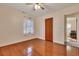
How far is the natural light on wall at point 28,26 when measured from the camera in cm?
578

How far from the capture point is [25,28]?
5.73m

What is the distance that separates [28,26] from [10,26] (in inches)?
63.4

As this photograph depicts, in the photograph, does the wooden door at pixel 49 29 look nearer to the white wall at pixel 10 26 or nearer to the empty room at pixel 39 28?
the empty room at pixel 39 28

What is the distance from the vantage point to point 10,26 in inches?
180

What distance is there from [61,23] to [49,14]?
118cm

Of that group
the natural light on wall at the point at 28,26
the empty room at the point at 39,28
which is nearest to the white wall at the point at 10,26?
the empty room at the point at 39,28

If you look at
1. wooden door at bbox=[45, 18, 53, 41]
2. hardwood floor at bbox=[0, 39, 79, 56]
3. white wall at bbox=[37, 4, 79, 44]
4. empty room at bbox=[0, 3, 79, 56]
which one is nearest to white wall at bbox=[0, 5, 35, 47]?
empty room at bbox=[0, 3, 79, 56]

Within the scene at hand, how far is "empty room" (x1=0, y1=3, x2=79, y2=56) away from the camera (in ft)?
12.7

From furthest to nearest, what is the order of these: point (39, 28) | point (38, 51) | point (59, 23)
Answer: point (39, 28) → point (59, 23) → point (38, 51)

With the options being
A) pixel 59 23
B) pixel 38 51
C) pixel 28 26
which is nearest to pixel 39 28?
pixel 28 26

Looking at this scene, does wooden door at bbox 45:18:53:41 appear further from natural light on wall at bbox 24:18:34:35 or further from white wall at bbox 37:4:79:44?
natural light on wall at bbox 24:18:34:35

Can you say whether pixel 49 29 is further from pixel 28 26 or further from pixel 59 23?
pixel 28 26

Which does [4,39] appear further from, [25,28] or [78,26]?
[78,26]

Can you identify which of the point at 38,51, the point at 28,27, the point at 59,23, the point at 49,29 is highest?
the point at 59,23
